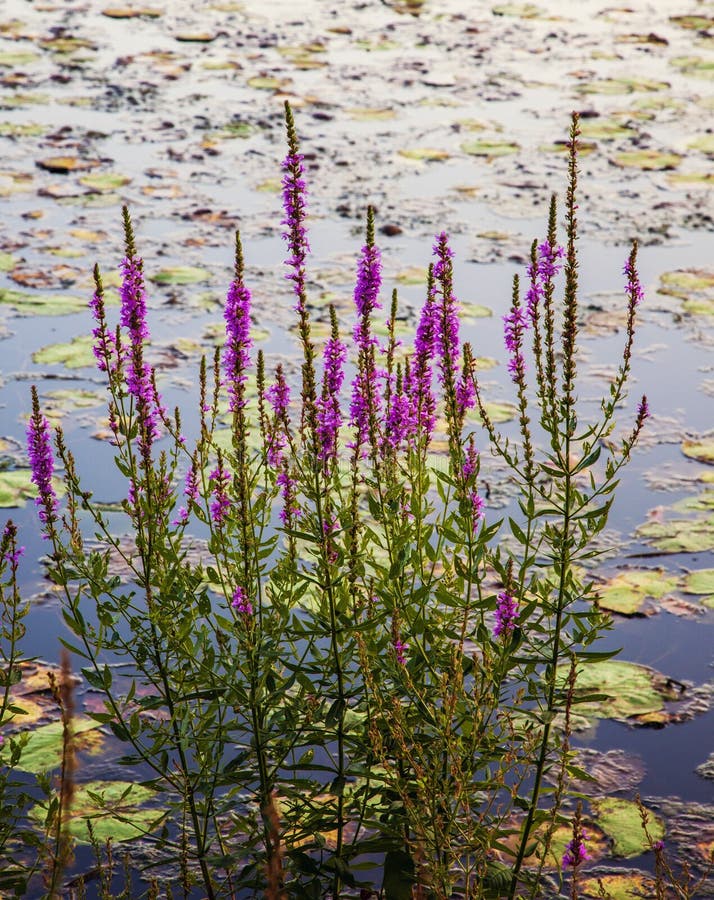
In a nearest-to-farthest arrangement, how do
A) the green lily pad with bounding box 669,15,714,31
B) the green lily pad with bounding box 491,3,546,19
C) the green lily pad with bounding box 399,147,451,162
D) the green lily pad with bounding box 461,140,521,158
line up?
the green lily pad with bounding box 399,147,451,162 < the green lily pad with bounding box 461,140,521,158 < the green lily pad with bounding box 669,15,714,31 < the green lily pad with bounding box 491,3,546,19

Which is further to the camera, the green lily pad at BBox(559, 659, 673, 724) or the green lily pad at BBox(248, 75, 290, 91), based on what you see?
the green lily pad at BBox(248, 75, 290, 91)

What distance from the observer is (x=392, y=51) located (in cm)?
1566

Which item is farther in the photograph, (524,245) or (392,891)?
(524,245)

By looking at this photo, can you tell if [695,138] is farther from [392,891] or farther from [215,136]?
[392,891]

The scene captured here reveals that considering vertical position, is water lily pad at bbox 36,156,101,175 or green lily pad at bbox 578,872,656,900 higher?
water lily pad at bbox 36,156,101,175

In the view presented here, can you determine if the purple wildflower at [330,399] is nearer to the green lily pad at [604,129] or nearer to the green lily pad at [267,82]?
the green lily pad at [604,129]

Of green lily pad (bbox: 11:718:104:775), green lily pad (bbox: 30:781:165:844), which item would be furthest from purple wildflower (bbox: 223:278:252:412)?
green lily pad (bbox: 11:718:104:775)

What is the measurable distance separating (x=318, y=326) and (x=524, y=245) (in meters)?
2.29

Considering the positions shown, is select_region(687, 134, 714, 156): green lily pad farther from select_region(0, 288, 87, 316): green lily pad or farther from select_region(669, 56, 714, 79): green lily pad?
select_region(0, 288, 87, 316): green lily pad

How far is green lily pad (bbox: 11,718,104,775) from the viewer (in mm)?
4492

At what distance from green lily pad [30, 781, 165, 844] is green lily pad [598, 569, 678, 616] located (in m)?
2.22

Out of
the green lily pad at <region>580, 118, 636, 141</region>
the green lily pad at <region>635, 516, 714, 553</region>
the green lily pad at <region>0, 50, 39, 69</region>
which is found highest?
the green lily pad at <region>0, 50, 39, 69</region>

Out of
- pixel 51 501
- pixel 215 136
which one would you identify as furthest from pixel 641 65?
pixel 51 501

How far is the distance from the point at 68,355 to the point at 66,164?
4266mm
